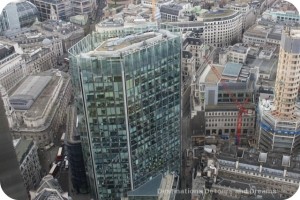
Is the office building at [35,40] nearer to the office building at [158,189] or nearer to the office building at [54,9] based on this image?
the office building at [54,9]

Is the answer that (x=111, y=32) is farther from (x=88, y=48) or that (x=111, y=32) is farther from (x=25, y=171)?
(x=25, y=171)

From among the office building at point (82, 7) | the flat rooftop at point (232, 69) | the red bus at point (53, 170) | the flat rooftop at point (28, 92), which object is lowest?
the red bus at point (53, 170)

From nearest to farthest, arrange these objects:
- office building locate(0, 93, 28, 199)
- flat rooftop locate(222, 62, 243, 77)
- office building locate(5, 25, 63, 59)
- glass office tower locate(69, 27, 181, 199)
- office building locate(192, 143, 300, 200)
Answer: office building locate(0, 93, 28, 199) < glass office tower locate(69, 27, 181, 199) < office building locate(192, 143, 300, 200) < flat rooftop locate(222, 62, 243, 77) < office building locate(5, 25, 63, 59)

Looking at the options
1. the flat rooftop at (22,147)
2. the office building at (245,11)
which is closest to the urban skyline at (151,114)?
the flat rooftop at (22,147)

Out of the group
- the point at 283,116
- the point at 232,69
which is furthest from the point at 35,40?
the point at 283,116

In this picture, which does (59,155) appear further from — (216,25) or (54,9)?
(54,9)

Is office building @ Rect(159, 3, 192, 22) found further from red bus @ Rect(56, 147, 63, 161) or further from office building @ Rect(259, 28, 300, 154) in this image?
red bus @ Rect(56, 147, 63, 161)

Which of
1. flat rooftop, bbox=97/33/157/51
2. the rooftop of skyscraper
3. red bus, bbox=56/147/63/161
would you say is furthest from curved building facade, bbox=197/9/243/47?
flat rooftop, bbox=97/33/157/51
